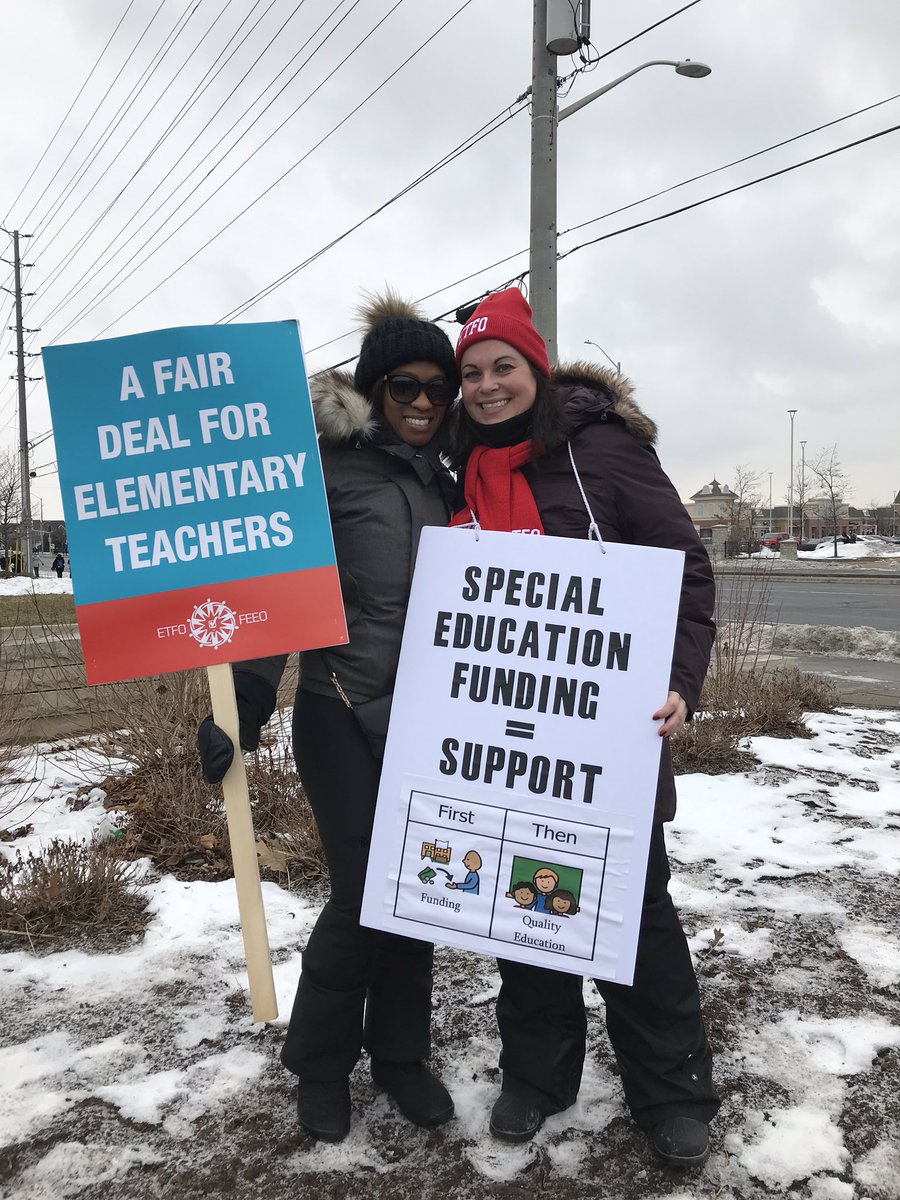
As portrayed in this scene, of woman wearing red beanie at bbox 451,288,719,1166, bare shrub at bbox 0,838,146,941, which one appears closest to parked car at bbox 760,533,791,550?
bare shrub at bbox 0,838,146,941

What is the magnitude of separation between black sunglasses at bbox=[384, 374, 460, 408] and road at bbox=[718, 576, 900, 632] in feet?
19.3

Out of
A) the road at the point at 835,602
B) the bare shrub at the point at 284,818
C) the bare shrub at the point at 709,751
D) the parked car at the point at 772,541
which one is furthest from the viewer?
the parked car at the point at 772,541

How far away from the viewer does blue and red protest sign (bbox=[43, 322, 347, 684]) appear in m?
2.15

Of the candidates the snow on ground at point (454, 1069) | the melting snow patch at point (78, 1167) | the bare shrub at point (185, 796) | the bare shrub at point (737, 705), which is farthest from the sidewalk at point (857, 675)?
the melting snow patch at point (78, 1167)

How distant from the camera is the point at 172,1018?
266 centimetres

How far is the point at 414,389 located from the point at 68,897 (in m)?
2.41

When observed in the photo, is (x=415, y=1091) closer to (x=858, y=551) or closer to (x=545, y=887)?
(x=545, y=887)

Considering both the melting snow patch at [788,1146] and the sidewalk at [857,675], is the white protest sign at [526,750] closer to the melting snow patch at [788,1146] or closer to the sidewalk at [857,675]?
the melting snow patch at [788,1146]

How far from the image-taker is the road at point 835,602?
553 inches

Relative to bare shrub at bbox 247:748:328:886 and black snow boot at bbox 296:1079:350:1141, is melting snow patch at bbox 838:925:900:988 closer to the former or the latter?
black snow boot at bbox 296:1079:350:1141

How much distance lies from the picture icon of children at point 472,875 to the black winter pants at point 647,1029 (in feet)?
1.07

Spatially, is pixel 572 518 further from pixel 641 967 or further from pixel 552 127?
pixel 552 127

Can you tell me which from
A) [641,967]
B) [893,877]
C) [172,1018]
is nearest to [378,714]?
[641,967]

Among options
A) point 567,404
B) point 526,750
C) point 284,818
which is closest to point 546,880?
point 526,750
